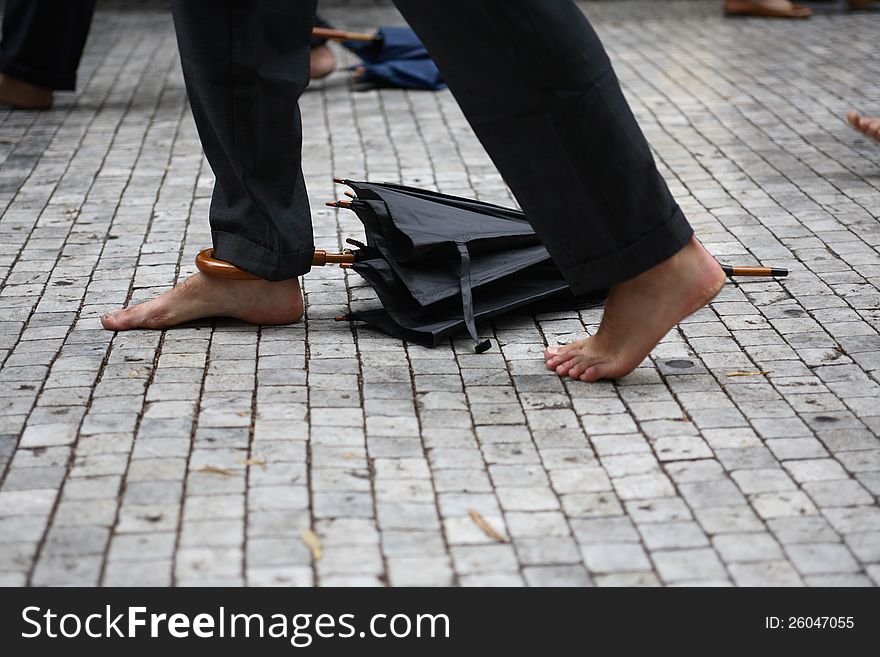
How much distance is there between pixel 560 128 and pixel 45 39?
4273 mm

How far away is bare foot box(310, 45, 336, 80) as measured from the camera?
23.1ft

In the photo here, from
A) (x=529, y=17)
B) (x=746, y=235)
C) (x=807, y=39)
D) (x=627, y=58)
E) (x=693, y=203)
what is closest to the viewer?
(x=529, y=17)

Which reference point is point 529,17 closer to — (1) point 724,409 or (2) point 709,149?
(1) point 724,409

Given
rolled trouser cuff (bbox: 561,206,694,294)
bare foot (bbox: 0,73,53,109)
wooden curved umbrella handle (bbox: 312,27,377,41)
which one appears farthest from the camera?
wooden curved umbrella handle (bbox: 312,27,377,41)

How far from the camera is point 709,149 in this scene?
5.46m

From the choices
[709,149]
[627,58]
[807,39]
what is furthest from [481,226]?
[807,39]

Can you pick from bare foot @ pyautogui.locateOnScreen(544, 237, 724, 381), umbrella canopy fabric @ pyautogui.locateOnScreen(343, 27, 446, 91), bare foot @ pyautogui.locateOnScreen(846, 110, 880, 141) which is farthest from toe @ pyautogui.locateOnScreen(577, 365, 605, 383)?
umbrella canopy fabric @ pyautogui.locateOnScreen(343, 27, 446, 91)

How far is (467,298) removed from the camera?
3.28 m

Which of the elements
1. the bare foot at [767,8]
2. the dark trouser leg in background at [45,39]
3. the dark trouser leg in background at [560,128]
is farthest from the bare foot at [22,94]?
the bare foot at [767,8]

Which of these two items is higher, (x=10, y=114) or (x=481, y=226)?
(x=481, y=226)

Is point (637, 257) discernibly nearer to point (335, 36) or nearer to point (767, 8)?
point (335, 36)

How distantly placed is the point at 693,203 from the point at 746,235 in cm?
45

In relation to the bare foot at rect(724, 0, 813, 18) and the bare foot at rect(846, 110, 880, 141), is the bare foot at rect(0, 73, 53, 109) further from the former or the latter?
the bare foot at rect(724, 0, 813, 18)

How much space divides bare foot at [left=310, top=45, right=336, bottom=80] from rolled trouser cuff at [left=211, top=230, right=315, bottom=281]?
12.8 feet
